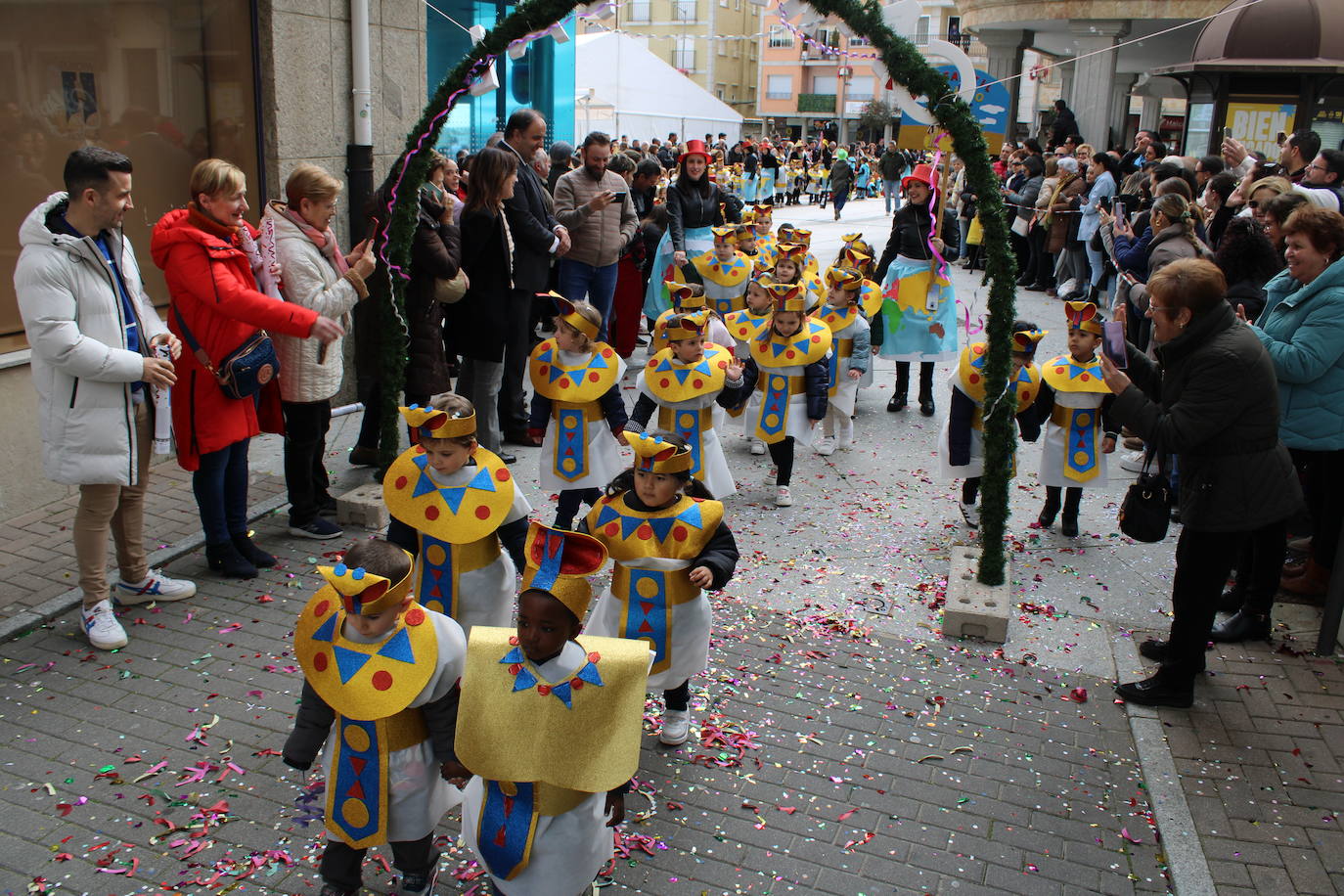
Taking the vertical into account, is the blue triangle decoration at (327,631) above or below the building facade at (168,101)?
below

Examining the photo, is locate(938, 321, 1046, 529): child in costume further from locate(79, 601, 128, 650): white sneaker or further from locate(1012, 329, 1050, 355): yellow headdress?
locate(79, 601, 128, 650): white sneaker

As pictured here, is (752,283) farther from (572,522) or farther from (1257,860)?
(1257,860)

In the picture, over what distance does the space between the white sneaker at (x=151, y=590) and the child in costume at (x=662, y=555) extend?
2.55 meters

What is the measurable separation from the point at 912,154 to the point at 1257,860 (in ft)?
107

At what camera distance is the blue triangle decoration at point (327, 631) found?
3254mm

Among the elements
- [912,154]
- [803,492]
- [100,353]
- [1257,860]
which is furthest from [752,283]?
[912,154]

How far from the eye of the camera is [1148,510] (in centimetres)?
489

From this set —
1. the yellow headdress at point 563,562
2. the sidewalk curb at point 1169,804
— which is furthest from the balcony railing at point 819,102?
the yellow headdress at point 563,562

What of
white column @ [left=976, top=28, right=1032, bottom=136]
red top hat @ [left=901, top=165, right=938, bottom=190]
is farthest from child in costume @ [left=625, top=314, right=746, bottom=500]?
white column @ [left=976, top=28, right=1032, bottom=136]

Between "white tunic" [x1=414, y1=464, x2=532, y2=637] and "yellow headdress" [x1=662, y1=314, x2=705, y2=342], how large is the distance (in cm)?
203

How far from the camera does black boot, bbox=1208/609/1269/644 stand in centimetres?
563

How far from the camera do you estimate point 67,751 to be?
14.1 ft

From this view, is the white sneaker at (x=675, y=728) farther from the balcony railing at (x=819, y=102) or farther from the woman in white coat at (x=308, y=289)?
the balcony railing at (x=819, y=102)

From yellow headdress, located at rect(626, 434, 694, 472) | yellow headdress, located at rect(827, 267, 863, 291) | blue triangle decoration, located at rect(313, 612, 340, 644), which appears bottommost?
blue triangle decoration, located at rect(313, 612, 340, 644)
